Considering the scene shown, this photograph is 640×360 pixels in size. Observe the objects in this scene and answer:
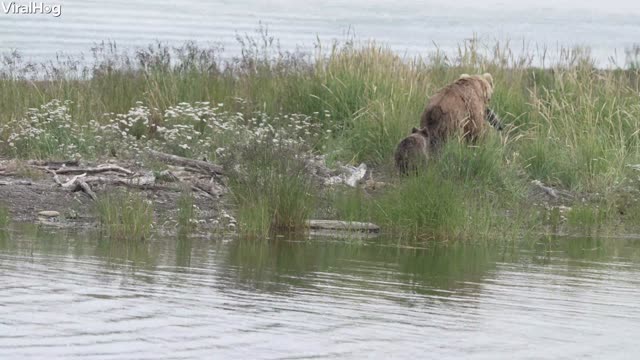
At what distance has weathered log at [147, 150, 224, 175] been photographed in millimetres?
14492

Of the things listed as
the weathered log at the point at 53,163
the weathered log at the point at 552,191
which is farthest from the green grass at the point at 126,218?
the weathered log at the point at 552,191

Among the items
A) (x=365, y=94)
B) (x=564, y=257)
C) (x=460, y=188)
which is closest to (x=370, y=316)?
(x=564, y=257)

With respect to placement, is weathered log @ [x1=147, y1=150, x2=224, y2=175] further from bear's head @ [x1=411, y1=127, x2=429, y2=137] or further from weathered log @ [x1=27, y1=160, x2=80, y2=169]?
bear's head @ [x1=411, y1=127, x2=429, y2=137]

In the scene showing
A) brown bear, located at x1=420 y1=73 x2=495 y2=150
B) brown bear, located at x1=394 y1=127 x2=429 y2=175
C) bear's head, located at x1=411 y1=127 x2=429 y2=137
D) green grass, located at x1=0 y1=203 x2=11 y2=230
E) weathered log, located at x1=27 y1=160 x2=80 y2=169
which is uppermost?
brown bear, located at x1=420 y1=73 x2=495 y2=150

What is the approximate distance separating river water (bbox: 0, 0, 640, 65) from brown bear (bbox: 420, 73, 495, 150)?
7215 mm

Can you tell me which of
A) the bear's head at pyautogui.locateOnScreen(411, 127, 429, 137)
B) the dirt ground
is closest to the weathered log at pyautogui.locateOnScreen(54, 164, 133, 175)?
the dirt ground

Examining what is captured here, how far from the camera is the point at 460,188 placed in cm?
1353

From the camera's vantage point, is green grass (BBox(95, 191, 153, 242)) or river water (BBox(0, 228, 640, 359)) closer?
river water (BBox(0, 228, 640, 359))

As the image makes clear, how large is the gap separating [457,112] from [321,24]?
23.0 m

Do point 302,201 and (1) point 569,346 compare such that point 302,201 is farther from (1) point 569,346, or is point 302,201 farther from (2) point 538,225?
(1) point 569,346

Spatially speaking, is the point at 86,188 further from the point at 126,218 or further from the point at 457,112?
the point at 457,112

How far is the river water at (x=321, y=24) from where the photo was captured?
3016cm

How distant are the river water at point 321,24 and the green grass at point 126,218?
41.1 feet

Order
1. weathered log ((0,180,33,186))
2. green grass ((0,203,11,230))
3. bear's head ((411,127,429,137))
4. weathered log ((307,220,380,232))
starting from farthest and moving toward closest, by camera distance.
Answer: bear's head ((411,127,429,137)), weathered log ((0,180,33,186)), weathered log ((307,220,380,232)), green grass ((0,203,11,230))
